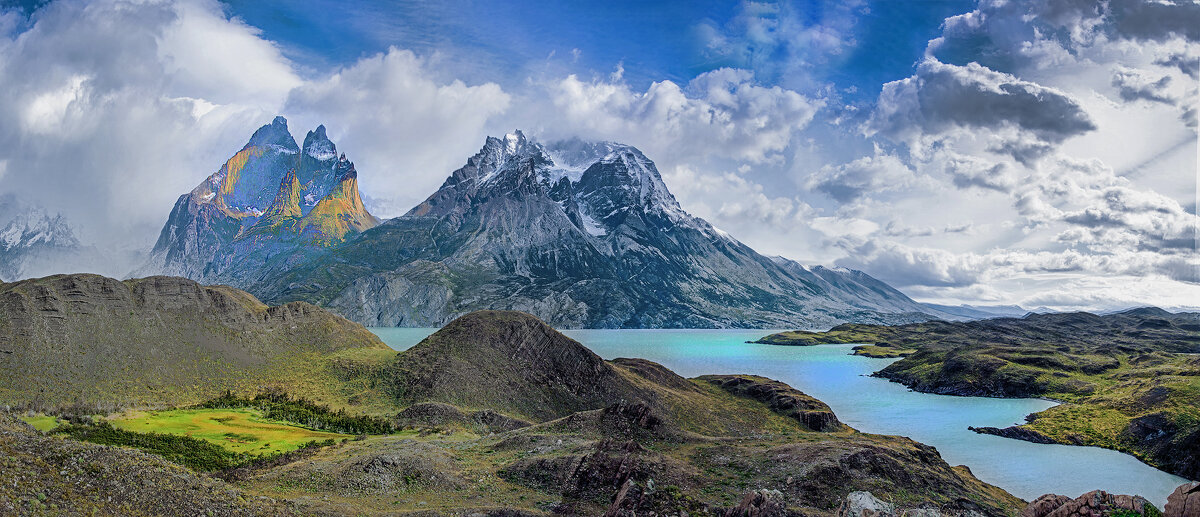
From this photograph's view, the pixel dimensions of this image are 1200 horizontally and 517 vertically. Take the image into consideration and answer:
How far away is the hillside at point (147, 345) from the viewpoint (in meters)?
69.6

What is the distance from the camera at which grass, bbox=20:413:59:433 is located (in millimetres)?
47906

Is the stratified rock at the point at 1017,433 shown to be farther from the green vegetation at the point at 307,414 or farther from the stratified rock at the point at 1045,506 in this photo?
the green vegetation at the point at 307,414

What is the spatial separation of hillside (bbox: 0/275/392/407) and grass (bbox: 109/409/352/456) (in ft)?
32.4

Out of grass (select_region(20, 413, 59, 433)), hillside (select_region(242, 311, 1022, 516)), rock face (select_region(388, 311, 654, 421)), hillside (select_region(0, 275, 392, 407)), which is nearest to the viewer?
hillside (select_region(242, 311, 1022, 516))

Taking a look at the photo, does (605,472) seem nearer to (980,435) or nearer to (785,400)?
(785,400)

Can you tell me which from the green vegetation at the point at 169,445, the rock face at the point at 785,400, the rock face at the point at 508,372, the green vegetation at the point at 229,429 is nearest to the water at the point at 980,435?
the rock face at the point at 785,400

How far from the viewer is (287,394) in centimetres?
7875

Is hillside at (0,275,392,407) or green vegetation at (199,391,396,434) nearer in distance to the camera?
green vegetation at (199,391,396,434)

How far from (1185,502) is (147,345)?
100 m

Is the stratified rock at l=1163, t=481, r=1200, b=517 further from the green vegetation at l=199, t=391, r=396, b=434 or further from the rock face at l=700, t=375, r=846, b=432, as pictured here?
the green vegetation at l=199, t=391, r=396, b=434

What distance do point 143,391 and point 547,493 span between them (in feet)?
195

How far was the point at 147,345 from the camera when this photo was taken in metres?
80.5

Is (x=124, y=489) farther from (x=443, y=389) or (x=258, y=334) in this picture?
(x=258, y=334)

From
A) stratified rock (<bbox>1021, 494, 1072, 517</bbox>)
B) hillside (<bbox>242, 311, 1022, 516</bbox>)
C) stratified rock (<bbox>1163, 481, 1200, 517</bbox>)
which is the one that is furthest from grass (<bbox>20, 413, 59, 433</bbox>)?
stratified rock (<bbox>1163, 481, 1200, 517</bbox>)
